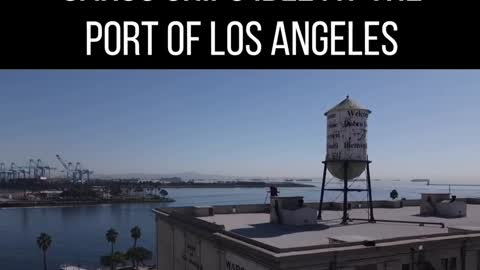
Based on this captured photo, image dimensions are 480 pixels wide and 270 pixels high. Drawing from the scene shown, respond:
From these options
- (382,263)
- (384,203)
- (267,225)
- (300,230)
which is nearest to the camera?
(382,263)

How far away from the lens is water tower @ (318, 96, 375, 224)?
2487 centimetres

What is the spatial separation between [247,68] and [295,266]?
800 cm

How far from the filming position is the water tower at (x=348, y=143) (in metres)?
24.9

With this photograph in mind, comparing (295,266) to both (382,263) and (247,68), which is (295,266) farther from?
(247,68)

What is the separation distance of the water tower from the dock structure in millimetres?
3309

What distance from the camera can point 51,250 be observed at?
115m

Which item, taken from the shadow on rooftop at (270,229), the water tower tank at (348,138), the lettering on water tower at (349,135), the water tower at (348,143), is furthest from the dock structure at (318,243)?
the lettering on water tower at (349,135)

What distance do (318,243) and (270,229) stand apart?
4.76 meters

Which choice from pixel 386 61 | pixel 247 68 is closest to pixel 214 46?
pixel 247 68

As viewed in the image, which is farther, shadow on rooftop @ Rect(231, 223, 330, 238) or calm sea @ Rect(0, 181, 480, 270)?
calm sea @ Rect(0, 181, 480, 270)

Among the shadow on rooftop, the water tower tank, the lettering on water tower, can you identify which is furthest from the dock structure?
the lettering on water tower

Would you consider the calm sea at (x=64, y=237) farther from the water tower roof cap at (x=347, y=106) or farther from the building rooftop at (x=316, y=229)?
the water tower roof cap at (x=347, y=106)

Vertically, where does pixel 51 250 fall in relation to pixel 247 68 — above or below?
below

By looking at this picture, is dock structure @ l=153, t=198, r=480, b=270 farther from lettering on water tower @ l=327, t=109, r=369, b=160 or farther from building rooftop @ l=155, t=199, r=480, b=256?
lettering on water tower @ l=327, t=109, r=369, b=160
